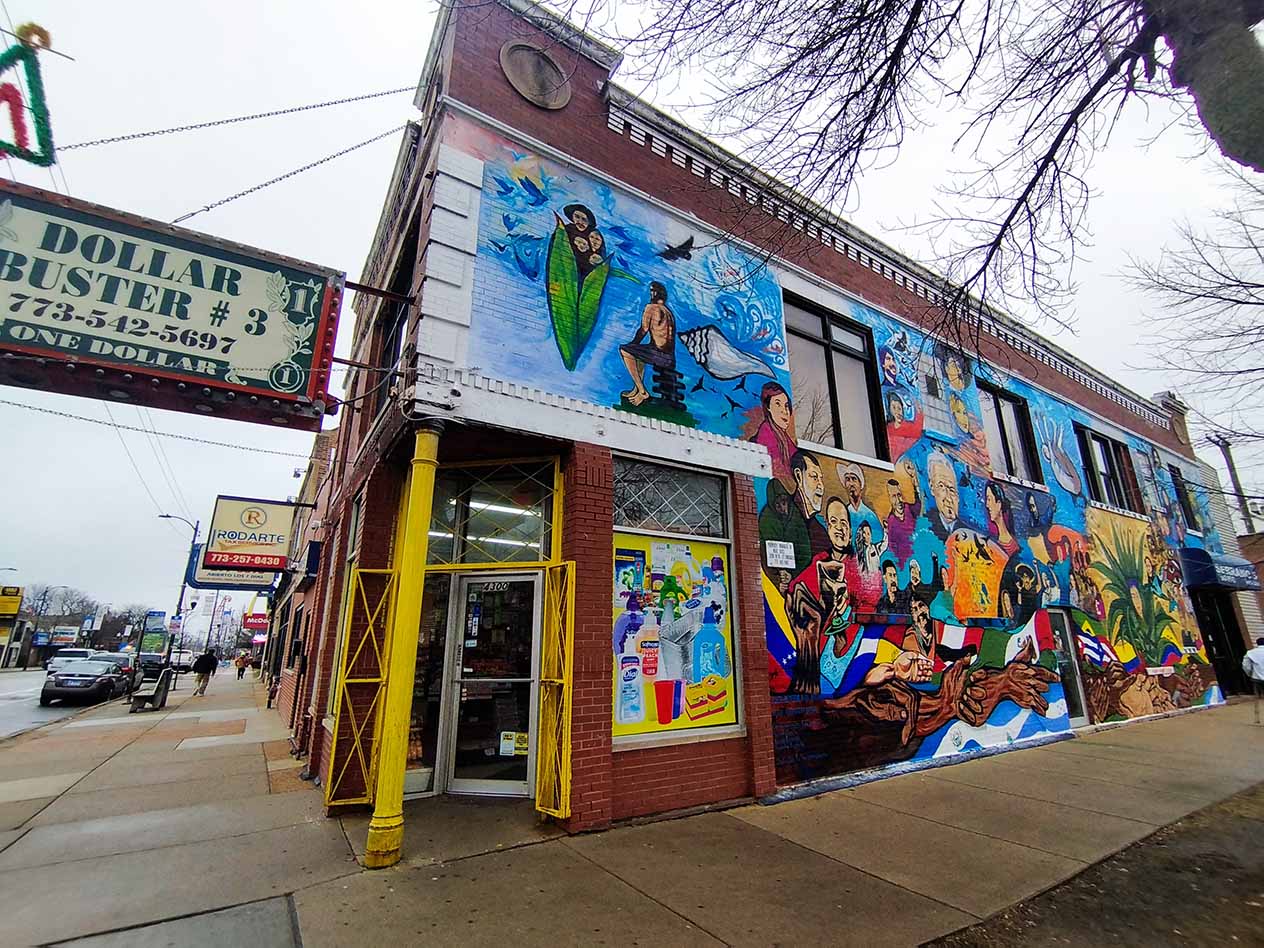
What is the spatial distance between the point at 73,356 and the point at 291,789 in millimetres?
5094

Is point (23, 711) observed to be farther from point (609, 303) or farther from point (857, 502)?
point (857, 502)

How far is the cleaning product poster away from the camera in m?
6.04

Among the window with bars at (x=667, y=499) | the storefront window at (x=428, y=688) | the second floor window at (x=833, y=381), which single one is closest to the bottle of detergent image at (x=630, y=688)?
the window with bars at (x=667, y=499)

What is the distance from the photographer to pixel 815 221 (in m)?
8.89

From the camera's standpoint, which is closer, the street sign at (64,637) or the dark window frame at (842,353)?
the dark window frame at (842,353)

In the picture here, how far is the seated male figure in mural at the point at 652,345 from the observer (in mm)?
6793

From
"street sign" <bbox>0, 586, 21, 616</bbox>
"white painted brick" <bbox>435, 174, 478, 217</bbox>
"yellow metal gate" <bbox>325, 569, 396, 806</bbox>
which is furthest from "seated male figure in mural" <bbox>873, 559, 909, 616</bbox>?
"street sign" <bbox>0, 586, 21, 616</bbox>

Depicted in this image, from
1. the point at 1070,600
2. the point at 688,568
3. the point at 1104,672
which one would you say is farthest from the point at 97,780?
the point at 1104,672

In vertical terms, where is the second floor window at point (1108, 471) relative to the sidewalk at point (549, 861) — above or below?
above

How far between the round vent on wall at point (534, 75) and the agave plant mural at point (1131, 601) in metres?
13.7

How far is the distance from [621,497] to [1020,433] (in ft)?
35.1

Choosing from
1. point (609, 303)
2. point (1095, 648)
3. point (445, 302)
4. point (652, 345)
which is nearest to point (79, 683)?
point (445, 302)

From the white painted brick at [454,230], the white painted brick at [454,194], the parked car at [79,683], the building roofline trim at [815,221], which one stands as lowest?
the parked car at [79,683]

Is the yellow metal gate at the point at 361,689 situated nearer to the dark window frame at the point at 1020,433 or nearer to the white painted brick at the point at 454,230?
the white painted brick at the point at 454,230
